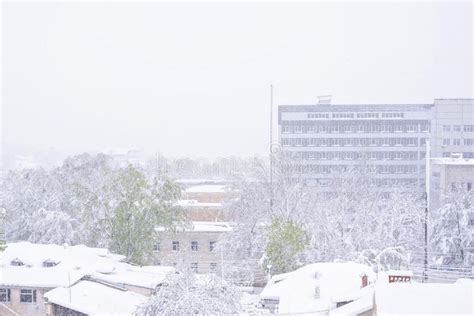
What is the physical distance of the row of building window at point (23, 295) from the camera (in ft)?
61.2

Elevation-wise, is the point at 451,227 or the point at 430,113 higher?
the point at 430,113

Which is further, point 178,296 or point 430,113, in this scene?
point 430,113

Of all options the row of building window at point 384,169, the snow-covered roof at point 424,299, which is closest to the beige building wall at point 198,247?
the snow-covered roof at point 424,299

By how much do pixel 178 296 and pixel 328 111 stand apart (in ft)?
185

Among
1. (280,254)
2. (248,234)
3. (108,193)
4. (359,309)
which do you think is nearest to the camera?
(359,309)

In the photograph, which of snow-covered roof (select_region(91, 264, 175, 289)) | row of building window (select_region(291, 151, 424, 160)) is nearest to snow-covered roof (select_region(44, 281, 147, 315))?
→ snow-covered roof (select_region(91, 264, 175, 289))

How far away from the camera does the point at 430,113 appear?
6462 centimetres

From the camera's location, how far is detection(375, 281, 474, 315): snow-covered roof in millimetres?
9422

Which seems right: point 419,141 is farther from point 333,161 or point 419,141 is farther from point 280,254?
point 280,254

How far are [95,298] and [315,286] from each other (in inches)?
217

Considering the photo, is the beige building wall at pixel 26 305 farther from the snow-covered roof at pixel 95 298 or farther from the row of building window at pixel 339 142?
the row of building window at pixel 339 142

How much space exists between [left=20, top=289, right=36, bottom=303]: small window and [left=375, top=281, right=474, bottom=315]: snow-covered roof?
11536 millimetres

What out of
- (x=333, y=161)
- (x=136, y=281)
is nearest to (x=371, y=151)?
(x=333, y=161)

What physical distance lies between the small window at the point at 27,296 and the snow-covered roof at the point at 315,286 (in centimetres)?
668
